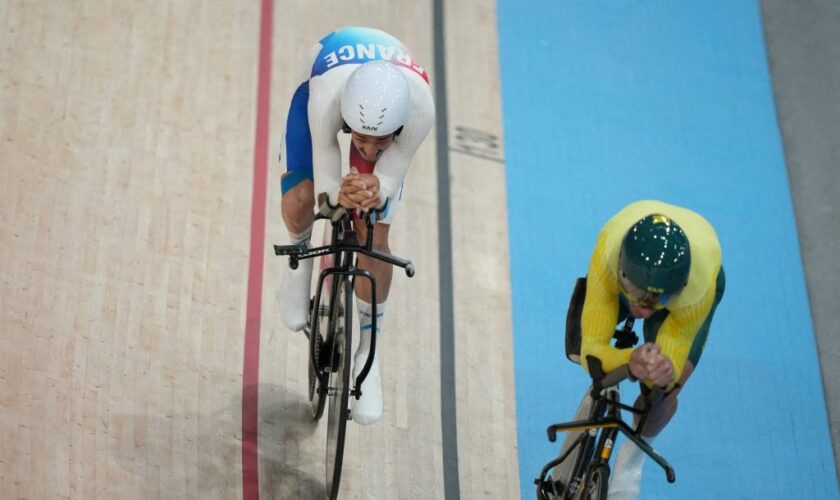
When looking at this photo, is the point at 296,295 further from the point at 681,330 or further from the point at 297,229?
the point at 681,330

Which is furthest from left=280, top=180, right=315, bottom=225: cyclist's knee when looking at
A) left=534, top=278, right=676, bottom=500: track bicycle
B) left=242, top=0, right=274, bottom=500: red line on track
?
left=534, top=278, right=676, bottom=500: track bicycle

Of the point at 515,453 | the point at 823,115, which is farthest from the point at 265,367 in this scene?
the point at 823,115

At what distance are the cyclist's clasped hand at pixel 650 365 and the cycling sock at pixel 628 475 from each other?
0.65 metres

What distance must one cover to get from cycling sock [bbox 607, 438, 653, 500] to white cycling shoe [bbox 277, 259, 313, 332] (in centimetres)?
125

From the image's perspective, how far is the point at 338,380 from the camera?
3.71 m

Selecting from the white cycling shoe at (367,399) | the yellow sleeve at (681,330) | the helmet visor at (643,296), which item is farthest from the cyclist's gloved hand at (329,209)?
the yellow sleeve at (681,330)

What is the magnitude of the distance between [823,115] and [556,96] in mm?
1479

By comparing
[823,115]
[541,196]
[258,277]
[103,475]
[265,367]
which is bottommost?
[103,475]

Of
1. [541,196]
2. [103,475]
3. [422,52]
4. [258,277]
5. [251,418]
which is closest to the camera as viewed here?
[103,475]

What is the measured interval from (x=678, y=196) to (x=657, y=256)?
279 cm

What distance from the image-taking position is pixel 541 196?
537 centimetres

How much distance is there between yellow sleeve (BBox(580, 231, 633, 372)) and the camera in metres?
3.04

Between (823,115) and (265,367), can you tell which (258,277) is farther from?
(823,115)

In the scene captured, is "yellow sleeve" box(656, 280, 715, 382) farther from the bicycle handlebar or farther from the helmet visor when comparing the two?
the bicycle handlebar
